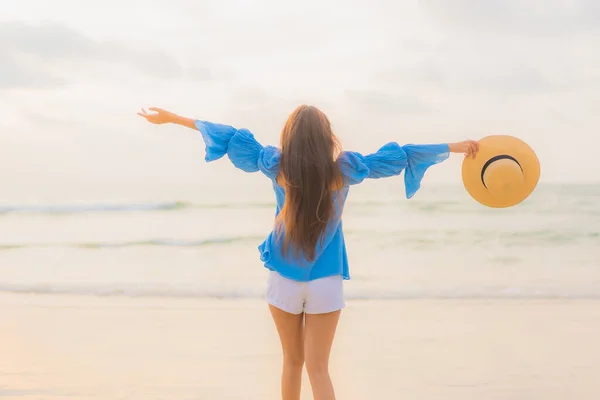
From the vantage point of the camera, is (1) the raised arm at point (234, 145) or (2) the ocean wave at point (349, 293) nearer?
(1) the raised arm at point (234, 145)

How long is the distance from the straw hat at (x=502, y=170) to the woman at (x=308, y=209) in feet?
0.85

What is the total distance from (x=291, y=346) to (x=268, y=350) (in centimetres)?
227

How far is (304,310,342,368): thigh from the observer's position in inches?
131

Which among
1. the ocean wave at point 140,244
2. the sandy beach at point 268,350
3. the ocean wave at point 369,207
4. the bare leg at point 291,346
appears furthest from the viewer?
the ocean wave at point 369,207

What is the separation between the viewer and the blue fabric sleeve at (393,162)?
3264mm

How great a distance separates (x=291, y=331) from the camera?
3416 millimetres

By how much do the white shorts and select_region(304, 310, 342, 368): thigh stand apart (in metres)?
0.04

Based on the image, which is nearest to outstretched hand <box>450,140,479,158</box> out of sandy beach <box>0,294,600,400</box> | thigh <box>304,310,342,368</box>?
thigh <box>304,310,342,368</box>

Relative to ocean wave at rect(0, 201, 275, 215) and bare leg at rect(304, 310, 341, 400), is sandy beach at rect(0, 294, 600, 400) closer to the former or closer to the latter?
bare leg at rect(304, 310, 341, 400)

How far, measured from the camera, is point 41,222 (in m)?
17.2

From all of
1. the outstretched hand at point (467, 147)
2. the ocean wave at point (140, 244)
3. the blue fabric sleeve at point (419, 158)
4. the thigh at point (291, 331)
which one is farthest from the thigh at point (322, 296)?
the ocean wave at point (140, 244)

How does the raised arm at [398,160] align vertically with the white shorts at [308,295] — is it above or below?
above

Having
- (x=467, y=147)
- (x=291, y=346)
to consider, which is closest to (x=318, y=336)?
(x=291, y=346)

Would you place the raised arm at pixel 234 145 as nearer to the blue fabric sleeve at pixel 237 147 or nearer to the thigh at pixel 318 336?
the blue fabric sleeve at pixel 237 147
